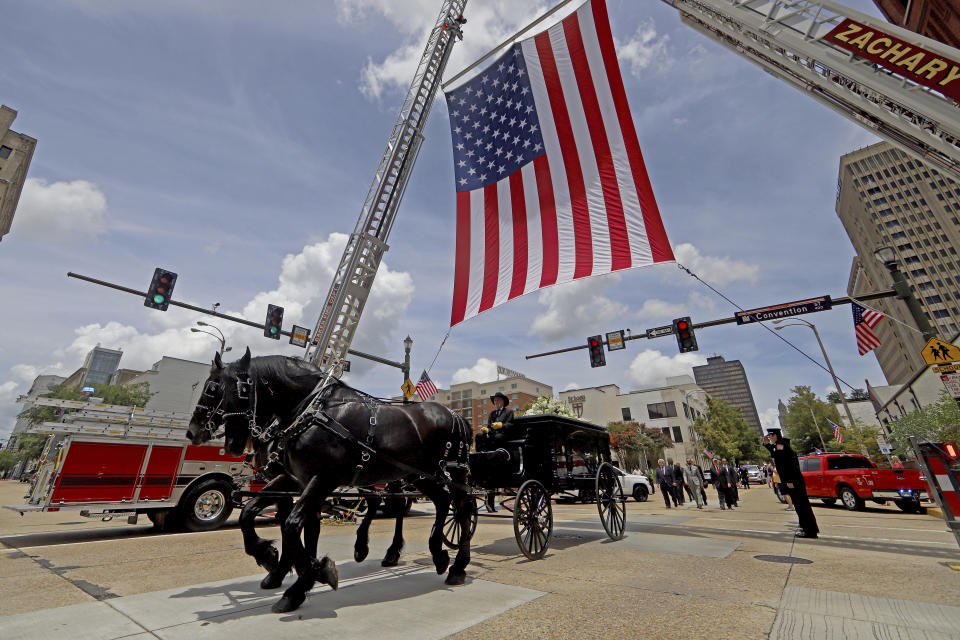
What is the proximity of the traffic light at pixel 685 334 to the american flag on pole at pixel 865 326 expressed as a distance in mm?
4628

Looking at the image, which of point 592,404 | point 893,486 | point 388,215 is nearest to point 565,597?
point 388,215

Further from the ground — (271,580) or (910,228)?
(910,228)

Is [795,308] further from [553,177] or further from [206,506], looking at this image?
[206,506]

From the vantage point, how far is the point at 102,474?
8.74m

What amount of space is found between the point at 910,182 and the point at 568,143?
116 meters

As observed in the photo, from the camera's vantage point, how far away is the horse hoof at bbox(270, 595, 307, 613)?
11.5 ft

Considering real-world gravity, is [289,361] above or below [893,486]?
above

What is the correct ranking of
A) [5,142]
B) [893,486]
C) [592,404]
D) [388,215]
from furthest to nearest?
1. [592,404]
2. [5,142]
3. [388,215]
4. [893,486]

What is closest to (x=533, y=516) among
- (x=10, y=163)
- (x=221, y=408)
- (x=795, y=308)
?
(x=221, y=408)

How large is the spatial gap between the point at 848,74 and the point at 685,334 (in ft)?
31.4

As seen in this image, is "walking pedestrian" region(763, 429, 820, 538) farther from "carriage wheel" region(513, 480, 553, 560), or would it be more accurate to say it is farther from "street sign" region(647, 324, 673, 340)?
"street sign" region(647, 324, 673, 340)

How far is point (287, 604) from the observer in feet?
11.6

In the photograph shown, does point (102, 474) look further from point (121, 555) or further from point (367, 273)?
point (367, 273)

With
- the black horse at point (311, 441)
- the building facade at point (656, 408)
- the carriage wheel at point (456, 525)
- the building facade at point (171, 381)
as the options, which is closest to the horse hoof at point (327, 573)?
the black horse at point (311, 441)
